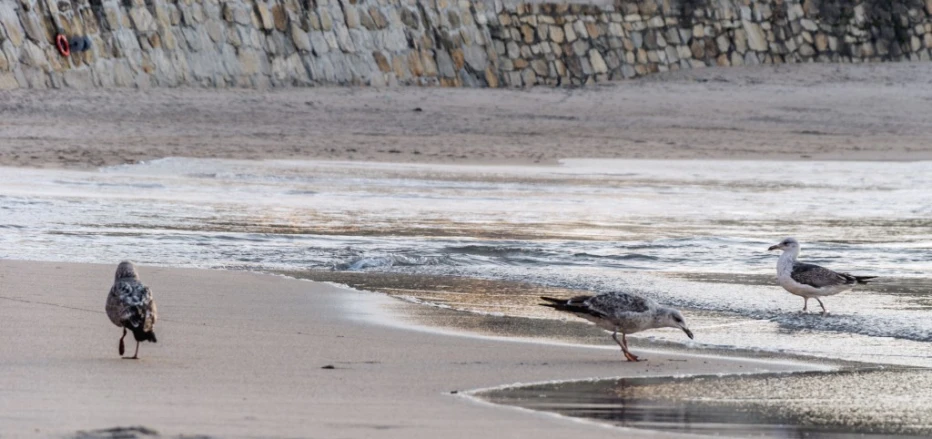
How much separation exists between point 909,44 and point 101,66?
55.8ft

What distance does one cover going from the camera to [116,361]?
262 inches

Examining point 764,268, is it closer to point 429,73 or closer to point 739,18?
point 429,73

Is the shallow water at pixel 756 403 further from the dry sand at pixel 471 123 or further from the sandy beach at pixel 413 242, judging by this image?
the dry sand at pixel 471 123

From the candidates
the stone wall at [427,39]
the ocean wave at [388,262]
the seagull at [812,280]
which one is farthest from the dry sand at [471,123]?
the seagull at [812,280]

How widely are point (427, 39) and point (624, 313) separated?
64.3 ft

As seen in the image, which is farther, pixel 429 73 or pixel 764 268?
pixel 429 73

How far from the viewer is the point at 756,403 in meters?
6.25

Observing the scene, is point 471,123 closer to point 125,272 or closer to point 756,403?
point 125,272

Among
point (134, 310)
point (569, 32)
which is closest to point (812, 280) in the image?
point (134, 310)

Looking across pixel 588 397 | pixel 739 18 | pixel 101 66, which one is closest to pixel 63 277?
pixel 588 397

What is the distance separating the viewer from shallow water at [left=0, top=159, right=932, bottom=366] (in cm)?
951

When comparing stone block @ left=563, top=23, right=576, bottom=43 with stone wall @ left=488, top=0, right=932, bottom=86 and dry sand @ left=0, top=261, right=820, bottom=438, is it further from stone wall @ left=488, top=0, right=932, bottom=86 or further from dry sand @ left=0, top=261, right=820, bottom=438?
dry sand @ left=0, top=261, right=820, bottom=438

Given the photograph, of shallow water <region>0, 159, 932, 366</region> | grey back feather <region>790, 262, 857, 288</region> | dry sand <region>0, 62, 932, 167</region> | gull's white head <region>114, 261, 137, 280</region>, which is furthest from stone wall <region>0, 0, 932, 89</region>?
gull's white head <region>114, 261, 137, 280</region>

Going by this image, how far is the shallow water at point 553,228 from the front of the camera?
951 centimetres
